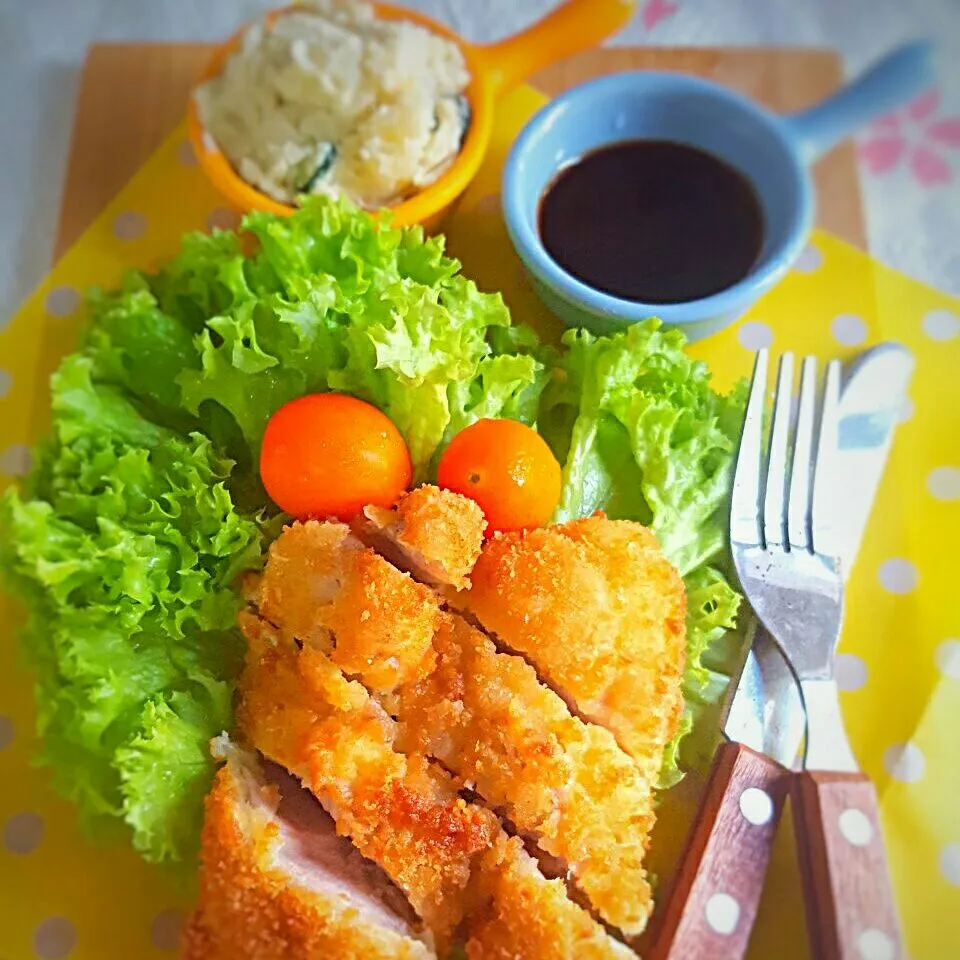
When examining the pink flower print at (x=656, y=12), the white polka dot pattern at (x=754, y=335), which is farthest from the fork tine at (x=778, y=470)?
the pink flower print at (x=656, y=12)

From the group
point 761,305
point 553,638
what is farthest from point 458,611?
point 761,305

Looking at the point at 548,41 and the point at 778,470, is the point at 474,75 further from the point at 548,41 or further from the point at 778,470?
the point at 778,470

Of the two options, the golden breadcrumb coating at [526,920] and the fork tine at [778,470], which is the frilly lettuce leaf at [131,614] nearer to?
the golden breadcrumb coating at [526,920]

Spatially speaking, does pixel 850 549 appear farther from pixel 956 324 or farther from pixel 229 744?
pixel 229 744

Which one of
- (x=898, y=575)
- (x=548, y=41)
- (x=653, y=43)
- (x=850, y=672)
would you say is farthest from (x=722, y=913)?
(x=653, y=43)

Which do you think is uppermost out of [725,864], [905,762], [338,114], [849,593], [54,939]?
[338,114]
